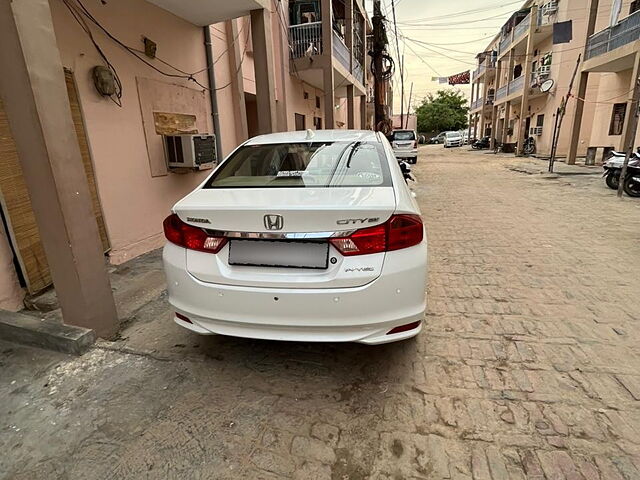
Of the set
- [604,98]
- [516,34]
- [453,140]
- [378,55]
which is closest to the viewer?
[378,55]

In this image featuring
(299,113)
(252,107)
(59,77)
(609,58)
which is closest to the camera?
(59,77)

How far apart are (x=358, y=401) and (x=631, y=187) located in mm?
9899

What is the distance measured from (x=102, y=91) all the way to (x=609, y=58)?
1640 centimetres

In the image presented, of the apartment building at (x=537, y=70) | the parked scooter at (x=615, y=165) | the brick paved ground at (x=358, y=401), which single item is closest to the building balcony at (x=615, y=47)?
the apartment building at (x=537, y=70)

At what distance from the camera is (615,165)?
31.1 feet

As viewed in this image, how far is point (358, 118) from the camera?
932 inches

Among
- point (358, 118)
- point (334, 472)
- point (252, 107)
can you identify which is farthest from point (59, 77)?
point (358, 118)

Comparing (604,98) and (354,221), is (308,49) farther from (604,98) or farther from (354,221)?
(604,98)

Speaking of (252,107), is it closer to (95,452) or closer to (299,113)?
(299,113)

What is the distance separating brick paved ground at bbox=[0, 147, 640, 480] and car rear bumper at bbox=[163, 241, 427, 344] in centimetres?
41

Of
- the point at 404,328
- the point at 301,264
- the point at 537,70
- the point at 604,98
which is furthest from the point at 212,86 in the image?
the point at 537,70

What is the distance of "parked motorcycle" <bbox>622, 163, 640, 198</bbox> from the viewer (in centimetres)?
867

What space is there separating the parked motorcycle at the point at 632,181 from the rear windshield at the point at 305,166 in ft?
28.5

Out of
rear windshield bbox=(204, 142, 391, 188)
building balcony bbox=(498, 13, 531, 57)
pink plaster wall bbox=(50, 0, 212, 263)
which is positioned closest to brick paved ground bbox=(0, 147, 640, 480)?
rear windshield bbox=(204, 142, 391, 188)
